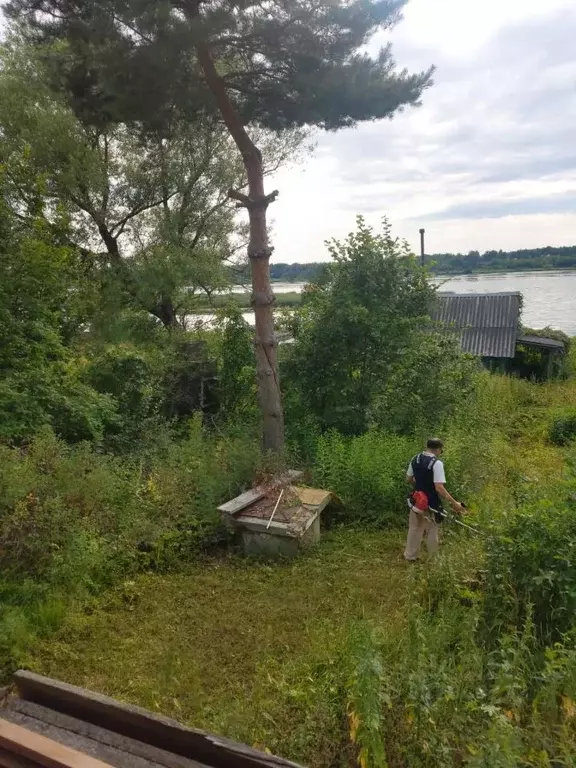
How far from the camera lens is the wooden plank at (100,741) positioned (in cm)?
292

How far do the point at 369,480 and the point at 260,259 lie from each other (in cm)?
384

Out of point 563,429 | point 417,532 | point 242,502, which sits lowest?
point 563,429

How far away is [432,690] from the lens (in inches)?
129

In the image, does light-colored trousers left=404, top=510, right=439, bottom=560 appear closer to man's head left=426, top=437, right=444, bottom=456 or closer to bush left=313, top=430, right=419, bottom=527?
man's head left=426, top=437, right=444, bottom=456

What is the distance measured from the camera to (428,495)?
6.32 m

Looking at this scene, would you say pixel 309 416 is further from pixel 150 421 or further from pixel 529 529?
pixel 529 529

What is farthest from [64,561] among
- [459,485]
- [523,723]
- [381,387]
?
[381,387]

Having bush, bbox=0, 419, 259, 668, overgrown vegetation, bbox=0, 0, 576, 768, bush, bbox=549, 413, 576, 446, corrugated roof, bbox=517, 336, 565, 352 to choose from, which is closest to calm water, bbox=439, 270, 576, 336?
corrugated roof, bbox=517, 336, 565, 352

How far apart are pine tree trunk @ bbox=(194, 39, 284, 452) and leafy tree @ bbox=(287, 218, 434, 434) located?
4.36ft

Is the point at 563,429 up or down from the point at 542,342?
down

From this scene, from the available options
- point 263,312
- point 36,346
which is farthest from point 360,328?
point 36,346

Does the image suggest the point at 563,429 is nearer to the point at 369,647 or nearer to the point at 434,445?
the point at 434,445

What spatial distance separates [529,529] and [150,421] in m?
6.91

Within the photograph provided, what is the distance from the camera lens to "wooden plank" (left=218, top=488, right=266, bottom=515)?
21.5ft
